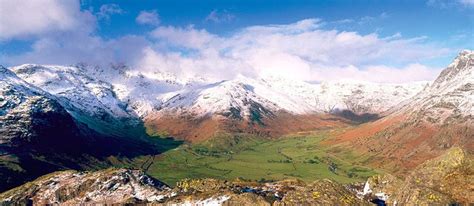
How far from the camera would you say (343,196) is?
1342 inches

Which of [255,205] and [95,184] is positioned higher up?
[255,205]

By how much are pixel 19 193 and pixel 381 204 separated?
396 ft

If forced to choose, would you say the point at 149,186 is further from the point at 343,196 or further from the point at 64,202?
the point at 343,196

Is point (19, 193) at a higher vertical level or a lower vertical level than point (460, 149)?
lower

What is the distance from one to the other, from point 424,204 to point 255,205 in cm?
1414

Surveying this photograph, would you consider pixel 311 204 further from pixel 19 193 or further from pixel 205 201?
pixel 19 193

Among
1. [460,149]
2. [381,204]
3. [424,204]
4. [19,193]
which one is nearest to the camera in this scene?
[424,204]

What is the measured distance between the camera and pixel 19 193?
13462 centimetres

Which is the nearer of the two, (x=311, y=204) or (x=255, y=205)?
(x=311, y=204)

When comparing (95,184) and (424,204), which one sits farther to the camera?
(95,184)

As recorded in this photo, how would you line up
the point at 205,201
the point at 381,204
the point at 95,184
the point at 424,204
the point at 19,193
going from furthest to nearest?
the point at 19,193, the point at 95,184, the point at 205,201, the point at 381,204, the point at 424,204

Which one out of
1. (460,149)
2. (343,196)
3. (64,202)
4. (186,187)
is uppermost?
(460,149)

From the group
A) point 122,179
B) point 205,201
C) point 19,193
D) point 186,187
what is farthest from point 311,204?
point 19,193

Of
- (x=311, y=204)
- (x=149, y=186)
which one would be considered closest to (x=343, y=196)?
(x=311, y=204)
